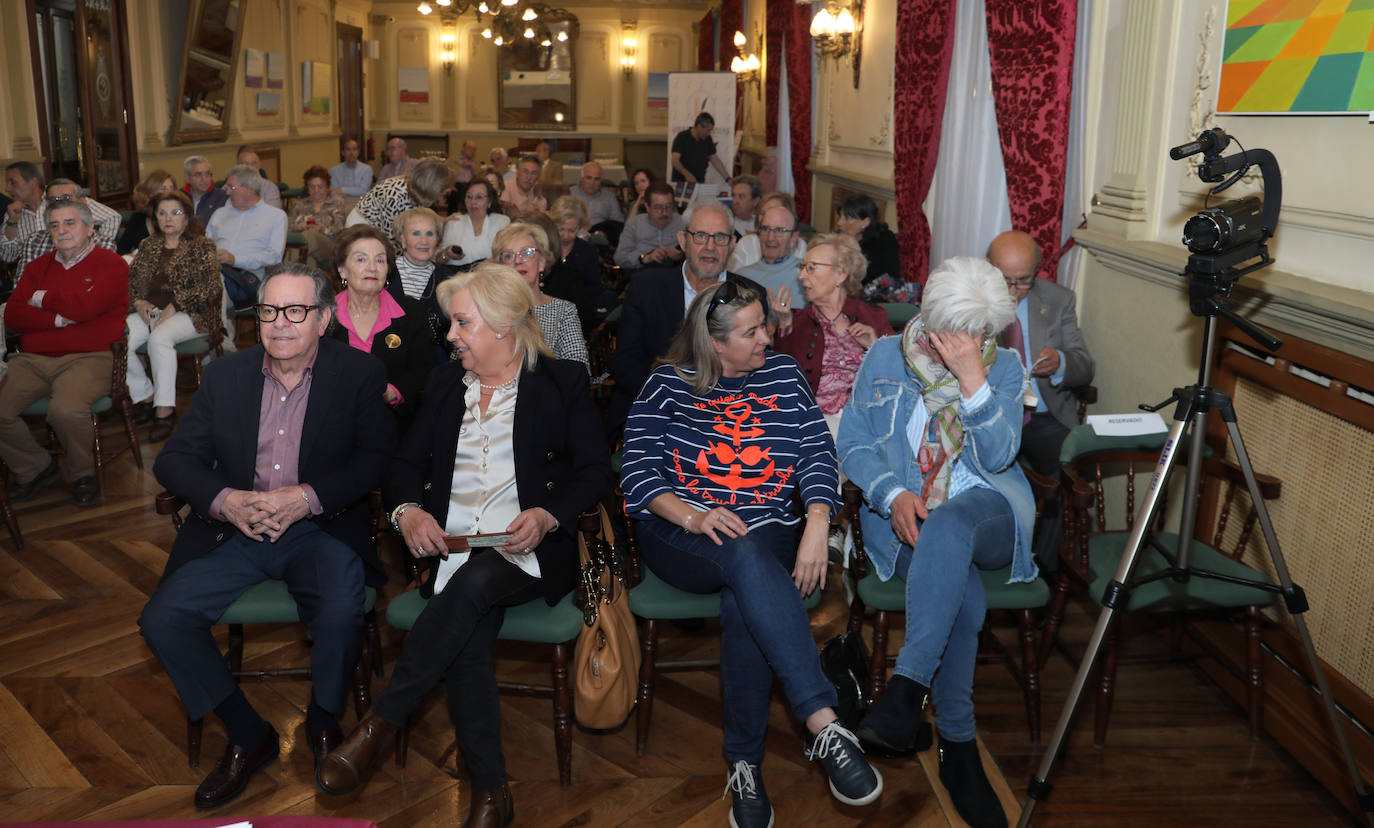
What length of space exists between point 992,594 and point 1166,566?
22.7 inches

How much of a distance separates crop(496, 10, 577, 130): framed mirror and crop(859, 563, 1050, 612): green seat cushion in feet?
52.7

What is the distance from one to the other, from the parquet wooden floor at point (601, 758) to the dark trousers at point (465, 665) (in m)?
0.22

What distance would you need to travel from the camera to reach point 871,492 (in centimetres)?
286

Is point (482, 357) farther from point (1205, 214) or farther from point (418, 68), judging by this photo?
point (418, 68)

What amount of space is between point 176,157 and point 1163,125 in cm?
978

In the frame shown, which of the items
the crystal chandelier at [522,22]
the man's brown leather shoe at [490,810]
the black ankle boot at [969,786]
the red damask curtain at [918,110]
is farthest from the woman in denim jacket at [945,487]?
the crystal chandelier at [522,22]

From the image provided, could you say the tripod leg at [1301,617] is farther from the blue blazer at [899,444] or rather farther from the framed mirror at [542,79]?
the framed mirror at [542,79]

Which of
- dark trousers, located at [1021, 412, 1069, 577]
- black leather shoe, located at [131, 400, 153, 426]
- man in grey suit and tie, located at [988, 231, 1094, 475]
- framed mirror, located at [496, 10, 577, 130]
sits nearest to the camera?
dark trousers, located at [1021, 412, 1069, 577]

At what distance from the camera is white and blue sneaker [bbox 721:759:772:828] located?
8.30ft

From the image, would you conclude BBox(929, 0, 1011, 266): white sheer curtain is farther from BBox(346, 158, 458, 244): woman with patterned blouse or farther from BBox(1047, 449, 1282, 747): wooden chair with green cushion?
BBox(346, 158, 458, 244): woman with patterned blouse

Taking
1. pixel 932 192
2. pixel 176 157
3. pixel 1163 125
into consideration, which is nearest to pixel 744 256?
pixel 932 192

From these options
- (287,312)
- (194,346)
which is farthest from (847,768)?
(194,346)

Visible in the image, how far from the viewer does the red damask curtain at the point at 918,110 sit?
5473mm

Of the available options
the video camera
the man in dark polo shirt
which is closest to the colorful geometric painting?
the video camera
